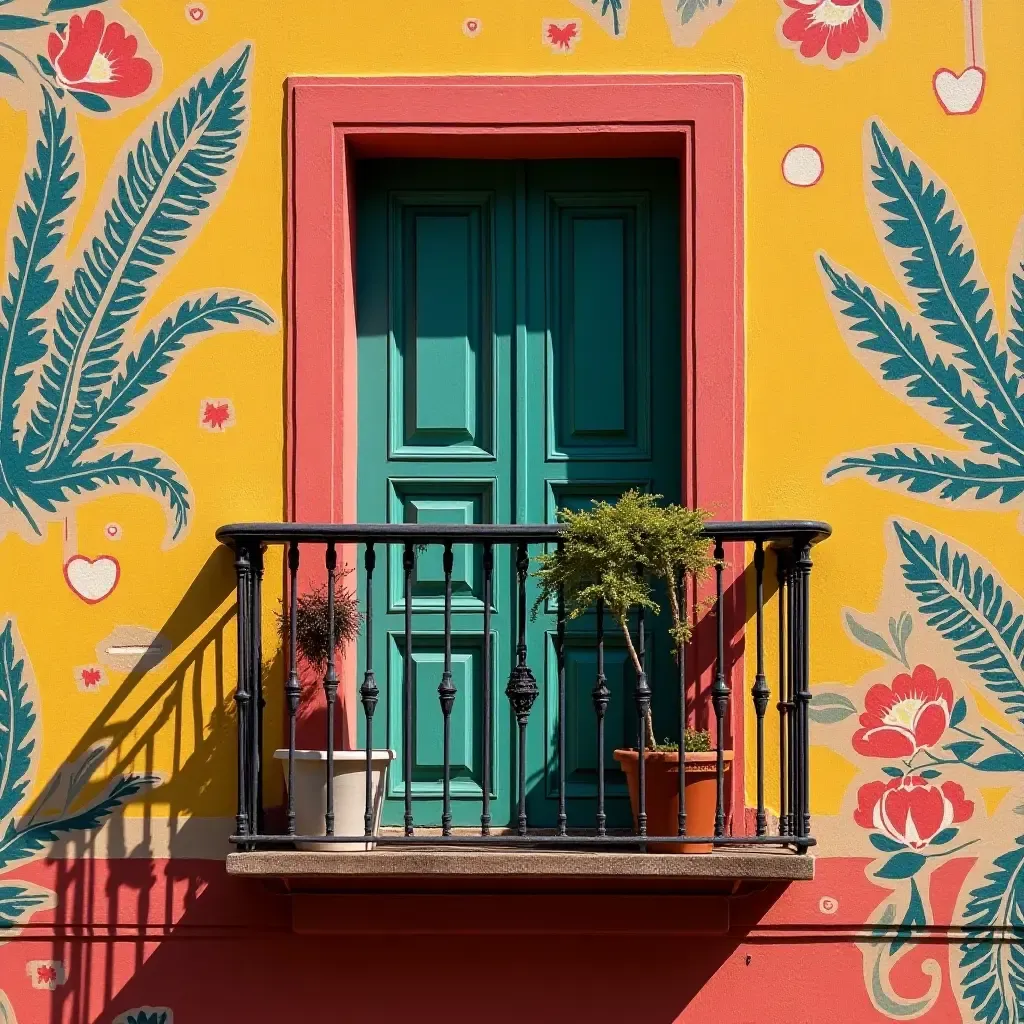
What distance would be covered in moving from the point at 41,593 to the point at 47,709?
43 cm

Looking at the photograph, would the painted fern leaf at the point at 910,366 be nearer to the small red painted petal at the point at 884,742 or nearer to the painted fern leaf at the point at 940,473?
the painted fern leaf at the point at 940,473

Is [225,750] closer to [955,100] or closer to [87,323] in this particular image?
→ [87,323]

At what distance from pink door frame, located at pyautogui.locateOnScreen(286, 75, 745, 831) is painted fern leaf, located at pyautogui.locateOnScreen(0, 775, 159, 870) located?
84cm

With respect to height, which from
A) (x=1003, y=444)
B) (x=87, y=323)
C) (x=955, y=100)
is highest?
(x=955, y=100)

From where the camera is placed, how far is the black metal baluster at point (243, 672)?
648 centimetres

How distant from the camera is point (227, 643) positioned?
22.7ft

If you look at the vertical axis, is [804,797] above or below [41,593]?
below

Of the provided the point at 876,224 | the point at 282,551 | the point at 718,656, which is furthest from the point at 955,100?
the point at 282,551

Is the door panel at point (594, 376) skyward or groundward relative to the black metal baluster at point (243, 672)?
skyward

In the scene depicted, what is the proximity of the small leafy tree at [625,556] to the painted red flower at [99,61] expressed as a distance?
2391mm

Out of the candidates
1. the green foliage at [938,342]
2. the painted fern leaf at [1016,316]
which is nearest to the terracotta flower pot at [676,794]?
the green foliage at [938,342]

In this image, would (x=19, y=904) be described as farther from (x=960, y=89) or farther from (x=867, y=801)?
(x=960, y=89)

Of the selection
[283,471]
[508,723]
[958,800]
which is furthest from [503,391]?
[958,800]

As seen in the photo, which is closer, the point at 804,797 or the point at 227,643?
the point at 804,797
